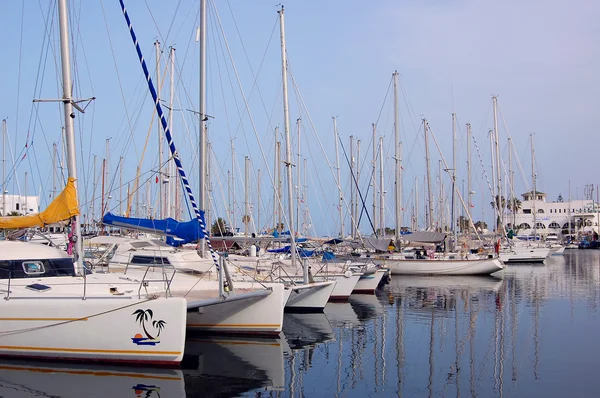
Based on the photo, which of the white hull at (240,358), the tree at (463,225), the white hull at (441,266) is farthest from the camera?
the tree at (463,225)

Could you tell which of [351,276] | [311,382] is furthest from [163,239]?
[311,382]

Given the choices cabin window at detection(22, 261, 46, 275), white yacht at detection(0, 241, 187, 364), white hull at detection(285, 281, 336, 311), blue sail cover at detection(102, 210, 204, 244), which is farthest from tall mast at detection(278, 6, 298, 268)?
white yacht at detection(0, 241, 187, 364)

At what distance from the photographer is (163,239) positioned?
1129 inches

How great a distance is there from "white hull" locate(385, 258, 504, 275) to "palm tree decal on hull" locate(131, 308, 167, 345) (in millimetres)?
27884

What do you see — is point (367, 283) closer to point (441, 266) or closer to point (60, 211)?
point (441, 266)

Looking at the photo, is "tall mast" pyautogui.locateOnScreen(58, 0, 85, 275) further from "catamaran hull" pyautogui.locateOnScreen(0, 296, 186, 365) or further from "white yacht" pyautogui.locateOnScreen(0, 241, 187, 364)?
"catamaran hull" pyautogui.locateOnScreen(0, 296, 186, 365)

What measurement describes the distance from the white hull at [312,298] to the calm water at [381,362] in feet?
1.60

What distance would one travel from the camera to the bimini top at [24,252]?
15.8m

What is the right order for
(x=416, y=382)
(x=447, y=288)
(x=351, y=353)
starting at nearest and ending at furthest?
(x=416, y=382) < (x=351, y=353) < (x=447, y=288)

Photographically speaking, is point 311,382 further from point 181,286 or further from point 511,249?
point 511,249

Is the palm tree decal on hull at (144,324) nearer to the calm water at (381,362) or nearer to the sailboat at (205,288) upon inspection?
the calm water at (381,362)

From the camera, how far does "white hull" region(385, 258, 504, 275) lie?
131 ft

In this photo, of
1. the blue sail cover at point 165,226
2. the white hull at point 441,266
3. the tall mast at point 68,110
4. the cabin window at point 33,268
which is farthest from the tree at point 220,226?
the cabin window at point 33,268

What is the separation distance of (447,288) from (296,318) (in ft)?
43.9
